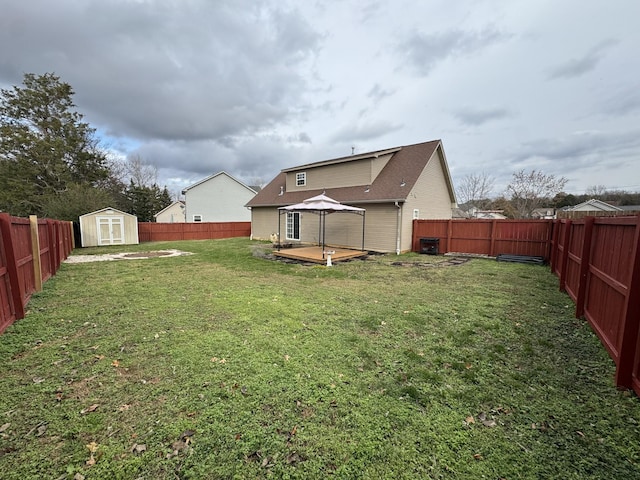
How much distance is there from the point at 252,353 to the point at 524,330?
4.14m

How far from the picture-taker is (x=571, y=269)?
5.77 metres

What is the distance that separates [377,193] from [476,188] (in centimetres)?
2381

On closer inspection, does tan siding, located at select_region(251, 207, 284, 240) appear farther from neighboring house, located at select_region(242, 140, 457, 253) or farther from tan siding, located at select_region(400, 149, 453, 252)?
tan siding, located at select_region(400, 149, 453, 252)

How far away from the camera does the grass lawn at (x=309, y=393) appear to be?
188 cm

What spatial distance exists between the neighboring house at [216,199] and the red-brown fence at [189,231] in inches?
151

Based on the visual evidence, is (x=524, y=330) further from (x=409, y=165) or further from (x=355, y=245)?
(x=409, y=165)

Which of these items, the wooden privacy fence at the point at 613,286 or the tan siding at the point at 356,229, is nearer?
the wooden privacy fence at the point at 613,286

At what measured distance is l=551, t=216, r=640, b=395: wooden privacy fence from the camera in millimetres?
2572

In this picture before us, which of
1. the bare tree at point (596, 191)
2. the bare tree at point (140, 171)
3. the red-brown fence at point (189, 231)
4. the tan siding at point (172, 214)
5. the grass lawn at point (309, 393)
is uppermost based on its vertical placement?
the bare tree at point (140, 171)

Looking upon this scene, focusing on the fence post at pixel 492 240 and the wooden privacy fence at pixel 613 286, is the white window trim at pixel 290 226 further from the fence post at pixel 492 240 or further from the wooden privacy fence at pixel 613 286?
the wooden privacy fence at pixel 613 286

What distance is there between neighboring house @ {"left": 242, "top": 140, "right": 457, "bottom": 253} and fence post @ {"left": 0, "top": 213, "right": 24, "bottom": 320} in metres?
11.5

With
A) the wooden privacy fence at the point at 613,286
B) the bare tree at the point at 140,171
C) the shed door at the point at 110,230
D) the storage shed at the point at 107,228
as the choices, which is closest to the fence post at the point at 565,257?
the wooden privacy fence at the point at 613,286

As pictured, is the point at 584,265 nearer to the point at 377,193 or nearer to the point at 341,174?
the point at 377,193

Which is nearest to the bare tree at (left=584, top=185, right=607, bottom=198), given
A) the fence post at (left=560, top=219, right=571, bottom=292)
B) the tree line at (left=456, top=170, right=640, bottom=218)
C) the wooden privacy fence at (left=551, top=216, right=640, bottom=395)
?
the tree line at (left=456, top=170, right=640, bottom=218)
